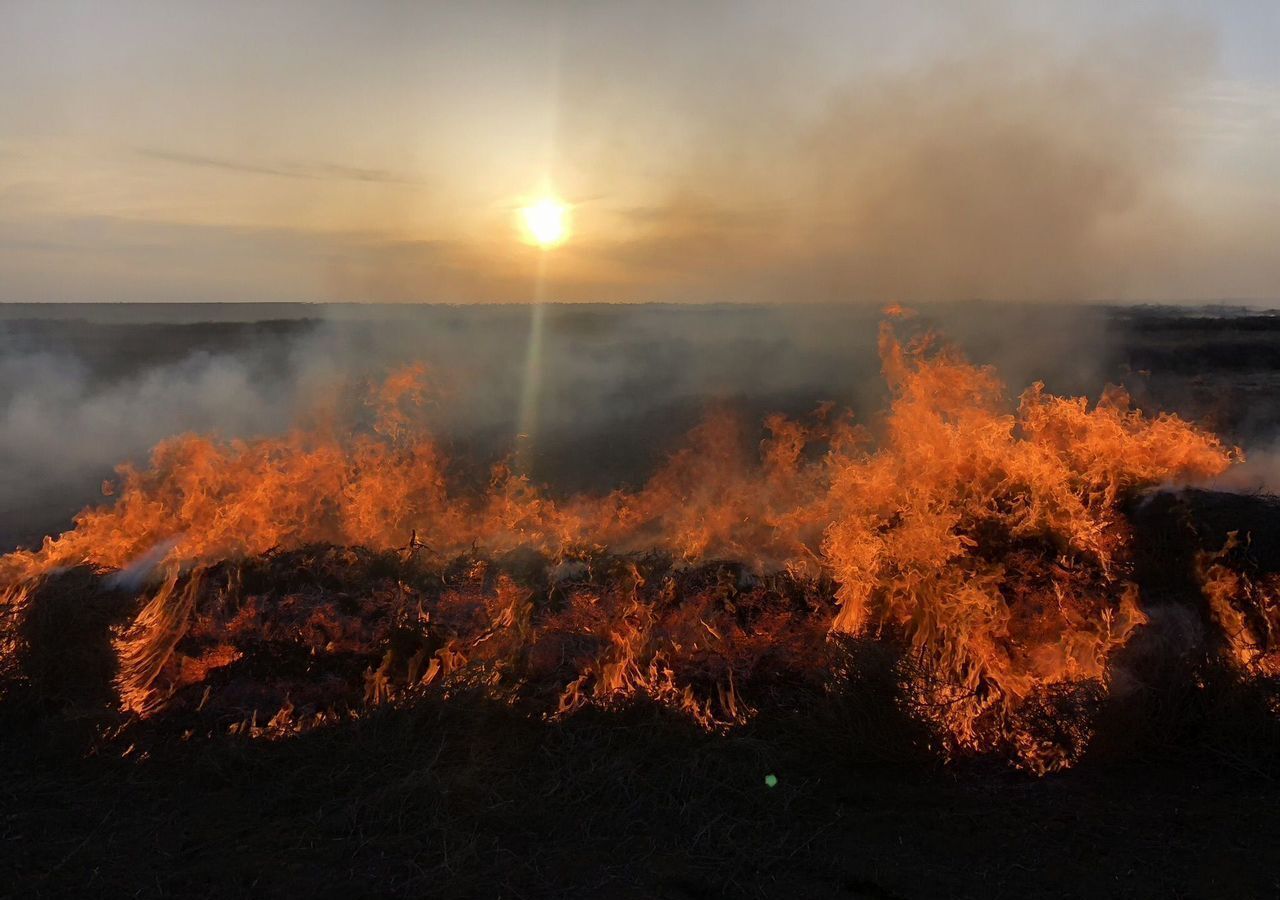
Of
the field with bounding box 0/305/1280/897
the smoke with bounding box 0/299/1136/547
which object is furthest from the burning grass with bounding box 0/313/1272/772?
the smoke with bounding box 0/299/1136/547

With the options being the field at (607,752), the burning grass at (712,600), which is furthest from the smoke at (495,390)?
the field at (607,752)

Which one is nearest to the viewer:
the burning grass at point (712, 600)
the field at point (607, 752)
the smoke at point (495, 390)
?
the field at point (607, 752)

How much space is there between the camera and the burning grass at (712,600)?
15.9ft

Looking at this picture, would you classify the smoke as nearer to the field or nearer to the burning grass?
the burning grass

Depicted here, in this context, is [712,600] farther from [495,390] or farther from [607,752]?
[495,390]

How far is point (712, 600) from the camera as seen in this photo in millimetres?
5527

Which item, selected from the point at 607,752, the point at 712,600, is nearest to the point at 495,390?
the point at 712,600

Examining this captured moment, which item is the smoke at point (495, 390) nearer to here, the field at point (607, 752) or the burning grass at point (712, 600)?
the burning grass at point (712, 600)

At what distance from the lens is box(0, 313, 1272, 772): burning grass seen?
4.86 meters

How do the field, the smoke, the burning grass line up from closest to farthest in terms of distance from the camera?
1. the field
2. the burning grass
3. the smoke

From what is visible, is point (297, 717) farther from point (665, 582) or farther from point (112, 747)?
point (665, 582)

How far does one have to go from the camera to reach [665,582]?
5660 millimetres

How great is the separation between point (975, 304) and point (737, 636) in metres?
17.7

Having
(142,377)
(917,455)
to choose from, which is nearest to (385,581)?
(917,455)
